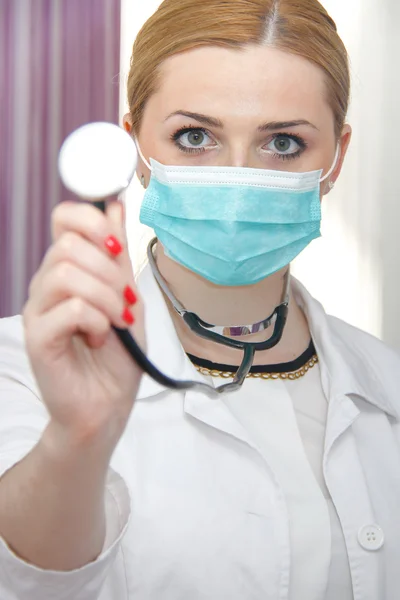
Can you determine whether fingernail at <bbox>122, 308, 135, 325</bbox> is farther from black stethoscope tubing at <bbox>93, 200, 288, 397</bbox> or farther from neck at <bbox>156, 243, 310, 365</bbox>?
neck at <bbox>156, 243, 310, 365</bbox>

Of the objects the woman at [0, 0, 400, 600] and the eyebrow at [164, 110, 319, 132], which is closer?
the woman at [0, 0, 400, 600]

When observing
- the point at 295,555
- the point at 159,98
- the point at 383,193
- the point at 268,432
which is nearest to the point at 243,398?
the point at 268,432

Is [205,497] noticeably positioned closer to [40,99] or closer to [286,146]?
[286,146]

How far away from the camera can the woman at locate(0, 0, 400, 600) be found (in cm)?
97

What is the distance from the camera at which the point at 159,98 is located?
1.12 m

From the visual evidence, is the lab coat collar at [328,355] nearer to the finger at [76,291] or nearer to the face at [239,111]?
the face at [239,111]

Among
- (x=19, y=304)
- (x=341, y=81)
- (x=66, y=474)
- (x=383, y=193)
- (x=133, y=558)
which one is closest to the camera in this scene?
(x=66, y=474)

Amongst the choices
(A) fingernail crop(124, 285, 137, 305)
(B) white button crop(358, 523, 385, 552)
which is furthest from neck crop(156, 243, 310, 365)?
(A) fingernail crop(124, 285, 137, 305)

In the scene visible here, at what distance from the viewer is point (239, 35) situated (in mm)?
1071

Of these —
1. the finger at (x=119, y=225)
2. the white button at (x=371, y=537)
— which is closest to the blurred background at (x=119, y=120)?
the white button at (x=371, y=537)

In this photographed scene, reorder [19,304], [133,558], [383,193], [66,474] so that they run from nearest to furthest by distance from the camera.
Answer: [66,474] → [133,558] → [19,304] → [383,193]

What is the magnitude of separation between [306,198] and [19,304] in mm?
902

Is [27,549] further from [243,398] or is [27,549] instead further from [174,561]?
[243,398]

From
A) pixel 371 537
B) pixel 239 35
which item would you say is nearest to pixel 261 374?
pixel 371 537
